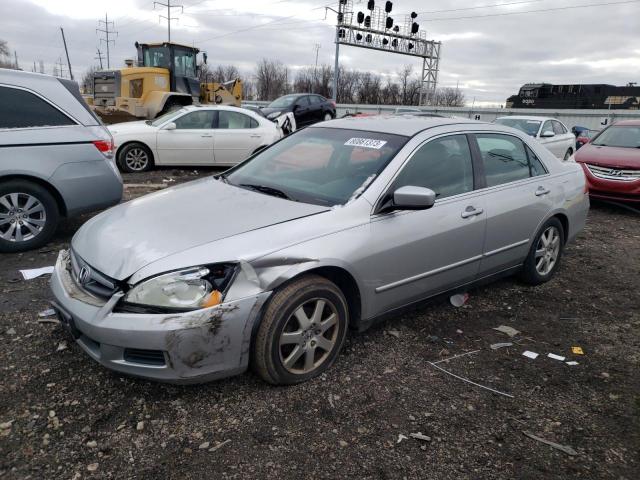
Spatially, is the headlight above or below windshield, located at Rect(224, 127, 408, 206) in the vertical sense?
below

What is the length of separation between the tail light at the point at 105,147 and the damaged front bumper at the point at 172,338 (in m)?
3.14

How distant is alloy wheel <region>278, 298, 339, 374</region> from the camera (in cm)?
296

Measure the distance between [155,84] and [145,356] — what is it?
15102 mm

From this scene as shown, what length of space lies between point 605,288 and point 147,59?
16.3 m

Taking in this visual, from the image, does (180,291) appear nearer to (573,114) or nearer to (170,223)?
(170,223)

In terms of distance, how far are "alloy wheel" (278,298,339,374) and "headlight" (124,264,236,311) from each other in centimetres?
51

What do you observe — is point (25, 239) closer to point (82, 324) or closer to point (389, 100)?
point (82, 324)

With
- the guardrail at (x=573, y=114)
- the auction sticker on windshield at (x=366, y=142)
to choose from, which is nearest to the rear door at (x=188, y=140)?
the auction sticker on windshield at (x=366, y=142)

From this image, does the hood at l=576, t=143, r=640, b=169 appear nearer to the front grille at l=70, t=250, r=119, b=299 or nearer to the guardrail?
the front grille at l=70, t=250, r=119, b=299

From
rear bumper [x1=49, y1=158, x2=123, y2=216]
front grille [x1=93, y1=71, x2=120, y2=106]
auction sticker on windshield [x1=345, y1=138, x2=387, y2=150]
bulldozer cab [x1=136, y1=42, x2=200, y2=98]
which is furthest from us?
bulldozer cab [x1=136, y1=42, x2=200, y2=98]

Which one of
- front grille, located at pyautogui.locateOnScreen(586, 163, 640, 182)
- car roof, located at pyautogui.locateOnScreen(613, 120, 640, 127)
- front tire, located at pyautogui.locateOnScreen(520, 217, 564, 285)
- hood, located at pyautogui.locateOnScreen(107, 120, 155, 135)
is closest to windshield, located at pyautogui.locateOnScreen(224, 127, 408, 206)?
front tire, located at pyautogui.locateOnScreen(520, 217, 564, 285)

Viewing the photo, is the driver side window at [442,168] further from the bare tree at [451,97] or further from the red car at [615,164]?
the bare tree at [451,97]

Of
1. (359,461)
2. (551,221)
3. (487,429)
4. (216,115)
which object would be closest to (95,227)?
(359,461)

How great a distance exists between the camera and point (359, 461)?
8.19 feet
